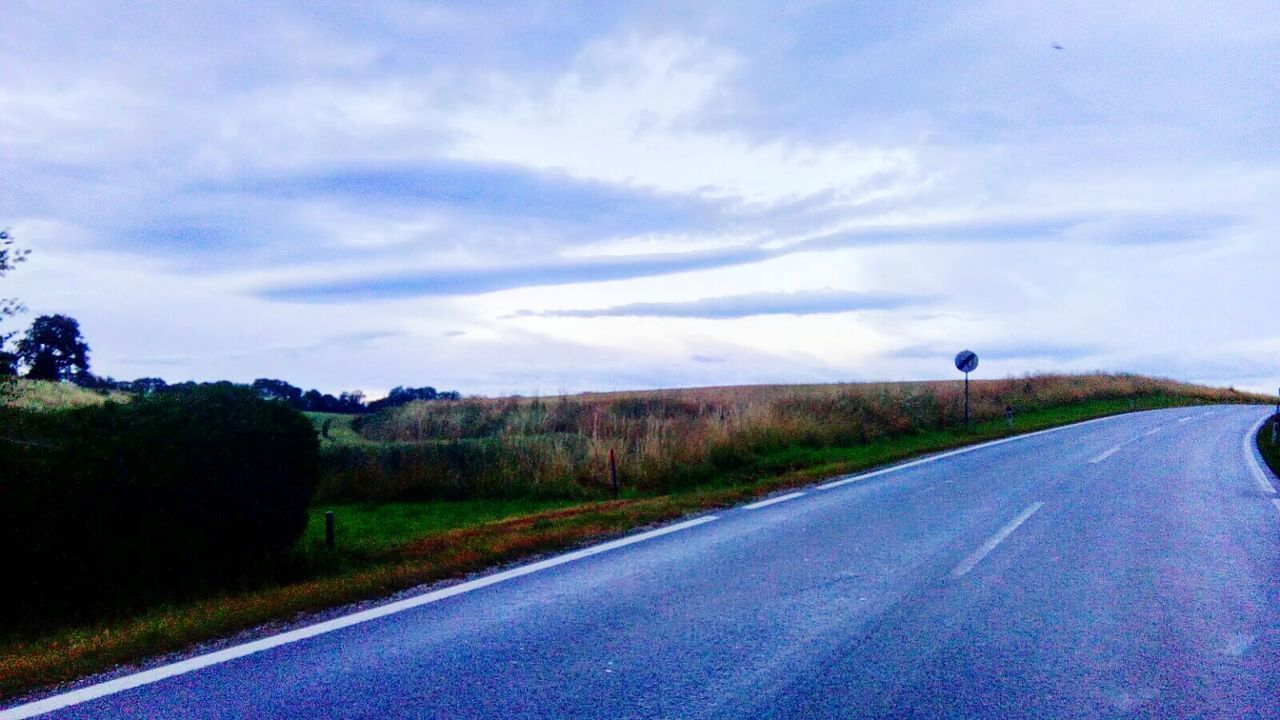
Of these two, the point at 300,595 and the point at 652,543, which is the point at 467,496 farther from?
the point at 300,595

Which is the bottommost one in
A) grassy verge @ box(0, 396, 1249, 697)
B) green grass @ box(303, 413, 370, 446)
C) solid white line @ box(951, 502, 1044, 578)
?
grassy verge @ box(0, 396, 1249, 697)

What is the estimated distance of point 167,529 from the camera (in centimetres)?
925

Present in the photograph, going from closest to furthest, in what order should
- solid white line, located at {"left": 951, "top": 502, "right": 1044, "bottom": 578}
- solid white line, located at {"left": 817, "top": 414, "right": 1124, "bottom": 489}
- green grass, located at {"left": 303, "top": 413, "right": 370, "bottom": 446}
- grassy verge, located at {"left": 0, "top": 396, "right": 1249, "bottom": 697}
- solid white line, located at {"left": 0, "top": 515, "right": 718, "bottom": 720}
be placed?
1. solid white line, located at {"left": 0, "top": 515, "right": 718, "bottom": 720}
2. grassy verge, located at {"left": 0, "top": 396, "right": 1249, "bottom": 697}
3. solid white line, located at {"left": 951, "top": 502, "right": 1044, "bottom": 578}
4. solid white line, located at {"left": 817, "top": 414, "right": 1124, "bottom": 489}
5. green grass, located at {"left": 303, "top": 413, "right": 370, "bottom": 446}

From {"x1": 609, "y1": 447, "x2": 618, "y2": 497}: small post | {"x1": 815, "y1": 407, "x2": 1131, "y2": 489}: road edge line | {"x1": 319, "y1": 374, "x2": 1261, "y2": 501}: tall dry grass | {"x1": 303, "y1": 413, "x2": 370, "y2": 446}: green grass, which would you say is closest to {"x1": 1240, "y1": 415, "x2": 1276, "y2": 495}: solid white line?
{"x1": 815, "y1": 407, "x2": 1131, "y2": 489}: road edge line

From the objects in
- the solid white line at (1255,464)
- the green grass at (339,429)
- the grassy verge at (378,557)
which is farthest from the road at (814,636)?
the green grass at (339,429)

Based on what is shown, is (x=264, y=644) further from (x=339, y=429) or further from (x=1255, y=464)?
(x=339, y=429)

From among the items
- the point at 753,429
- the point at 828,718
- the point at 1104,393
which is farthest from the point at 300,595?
the point at 1104,393

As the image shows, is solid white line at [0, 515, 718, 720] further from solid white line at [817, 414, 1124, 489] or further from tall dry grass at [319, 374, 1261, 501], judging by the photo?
tall dry grass at [319, 374, 1261, 501]

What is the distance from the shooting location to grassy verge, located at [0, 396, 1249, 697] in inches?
239

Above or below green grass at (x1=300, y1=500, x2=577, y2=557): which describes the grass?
above

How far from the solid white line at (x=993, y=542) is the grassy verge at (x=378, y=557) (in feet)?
12.7

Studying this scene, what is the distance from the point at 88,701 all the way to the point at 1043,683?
5.33 meters

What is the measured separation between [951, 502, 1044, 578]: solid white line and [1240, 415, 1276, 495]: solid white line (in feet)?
16.9

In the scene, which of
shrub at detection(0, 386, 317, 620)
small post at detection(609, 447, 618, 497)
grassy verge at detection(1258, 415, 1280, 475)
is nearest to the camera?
shrub at detection(0, 386, 317, 620)
